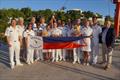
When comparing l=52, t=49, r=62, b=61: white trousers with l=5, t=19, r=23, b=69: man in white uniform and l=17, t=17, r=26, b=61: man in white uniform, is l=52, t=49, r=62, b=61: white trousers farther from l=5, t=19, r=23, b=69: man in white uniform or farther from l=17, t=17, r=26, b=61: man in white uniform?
l=5, t=19, r=23, b=69: man in white uniform

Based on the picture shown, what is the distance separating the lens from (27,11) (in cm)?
5772

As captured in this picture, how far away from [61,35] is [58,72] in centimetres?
260

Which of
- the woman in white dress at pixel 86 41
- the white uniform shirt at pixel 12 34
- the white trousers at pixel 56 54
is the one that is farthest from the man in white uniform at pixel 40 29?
the woman in white dress at pixel 86 41

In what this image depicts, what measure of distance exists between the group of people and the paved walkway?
1.40ft

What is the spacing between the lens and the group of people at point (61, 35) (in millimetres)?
13016

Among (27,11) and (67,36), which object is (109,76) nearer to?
(67,36)

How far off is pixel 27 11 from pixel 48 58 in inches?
1725

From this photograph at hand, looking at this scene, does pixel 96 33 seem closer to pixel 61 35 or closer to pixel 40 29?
pixel 61 35

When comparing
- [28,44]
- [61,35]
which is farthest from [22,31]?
[61,35]

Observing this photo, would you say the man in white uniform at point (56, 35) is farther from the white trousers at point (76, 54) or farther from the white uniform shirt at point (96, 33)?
the white uniform shirt at point (96, 33)

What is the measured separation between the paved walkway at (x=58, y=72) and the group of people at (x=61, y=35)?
43 centimetres

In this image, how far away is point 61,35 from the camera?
14375mm

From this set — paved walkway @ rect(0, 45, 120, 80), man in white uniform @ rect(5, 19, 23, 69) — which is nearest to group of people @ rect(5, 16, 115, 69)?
man in white uniform @ rect(5, 19, 23, 69)

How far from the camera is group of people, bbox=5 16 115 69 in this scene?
1302 cm
